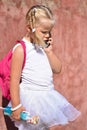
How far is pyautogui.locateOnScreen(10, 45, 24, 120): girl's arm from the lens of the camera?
122 inches

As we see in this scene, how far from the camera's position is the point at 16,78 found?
10.2 feet

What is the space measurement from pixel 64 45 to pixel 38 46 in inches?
30.3

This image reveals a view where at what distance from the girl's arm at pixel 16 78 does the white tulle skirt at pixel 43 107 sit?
0.35ft

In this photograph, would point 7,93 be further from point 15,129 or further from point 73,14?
point 73,14

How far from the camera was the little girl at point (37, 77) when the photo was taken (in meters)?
3.11

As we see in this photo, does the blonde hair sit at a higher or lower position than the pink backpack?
higher

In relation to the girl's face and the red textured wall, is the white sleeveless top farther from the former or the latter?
the red textured wall

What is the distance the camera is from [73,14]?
13.1 feet

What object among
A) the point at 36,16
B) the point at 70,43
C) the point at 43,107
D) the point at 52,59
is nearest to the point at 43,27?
the point at 36,16

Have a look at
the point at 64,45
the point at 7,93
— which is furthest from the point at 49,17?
the point at 64,45

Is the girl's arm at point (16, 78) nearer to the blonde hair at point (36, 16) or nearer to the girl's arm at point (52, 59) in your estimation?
the blonde hair at point (36, 16)

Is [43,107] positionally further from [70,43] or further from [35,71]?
[70,43]

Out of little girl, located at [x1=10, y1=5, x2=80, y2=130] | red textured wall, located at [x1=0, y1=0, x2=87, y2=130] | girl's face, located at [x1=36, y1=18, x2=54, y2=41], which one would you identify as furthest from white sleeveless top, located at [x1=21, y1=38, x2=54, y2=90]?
red textured wall, located at [x1=0, y1=0, x2=87, y2=130]

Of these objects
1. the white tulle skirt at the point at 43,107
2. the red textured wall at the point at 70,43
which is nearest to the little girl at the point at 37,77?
the white tulle skirt at the point at 43,107
